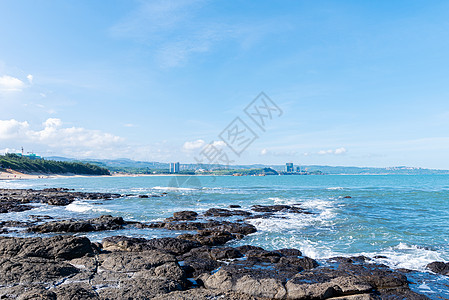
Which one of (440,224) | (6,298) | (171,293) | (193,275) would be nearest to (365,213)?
(440,224)

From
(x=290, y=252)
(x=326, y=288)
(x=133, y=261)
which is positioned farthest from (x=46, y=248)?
(x=290, y=252)

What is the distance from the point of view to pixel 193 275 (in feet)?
34.5

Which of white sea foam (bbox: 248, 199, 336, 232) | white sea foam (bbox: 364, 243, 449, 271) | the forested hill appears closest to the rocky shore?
white sea foam (bbox: 364, 243, 449, 271)

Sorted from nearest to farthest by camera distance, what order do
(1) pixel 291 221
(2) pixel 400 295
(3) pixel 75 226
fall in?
(2) pixel 400 295, (3) pixel 75 226, (1) pixel 291 221

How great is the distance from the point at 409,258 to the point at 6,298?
15452mm

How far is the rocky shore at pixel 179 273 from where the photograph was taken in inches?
313

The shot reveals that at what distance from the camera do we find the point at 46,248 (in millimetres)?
11148

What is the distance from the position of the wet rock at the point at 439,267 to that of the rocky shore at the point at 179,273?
0.11 feet

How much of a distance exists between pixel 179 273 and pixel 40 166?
144m

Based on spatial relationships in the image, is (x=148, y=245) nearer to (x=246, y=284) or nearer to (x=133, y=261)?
(x=133, y=261)

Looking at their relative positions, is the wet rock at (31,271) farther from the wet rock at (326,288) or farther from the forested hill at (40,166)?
the forested hill at (40,166)

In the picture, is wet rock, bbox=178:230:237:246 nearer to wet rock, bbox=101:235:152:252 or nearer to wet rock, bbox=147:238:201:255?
wet rock, bbox=147:238:201:255

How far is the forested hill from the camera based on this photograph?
117 m

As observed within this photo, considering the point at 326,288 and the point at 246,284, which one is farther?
the point at 246,284
